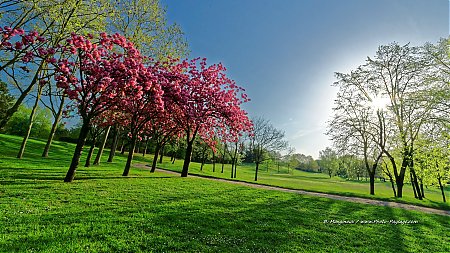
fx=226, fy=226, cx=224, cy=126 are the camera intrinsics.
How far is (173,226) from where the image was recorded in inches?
268

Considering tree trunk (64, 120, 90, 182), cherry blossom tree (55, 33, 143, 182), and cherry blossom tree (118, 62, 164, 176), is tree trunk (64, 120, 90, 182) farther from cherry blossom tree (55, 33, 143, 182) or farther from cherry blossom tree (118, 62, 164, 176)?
cherry blossom tree (118, 62, 164, 176)

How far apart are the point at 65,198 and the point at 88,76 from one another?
6.59 m

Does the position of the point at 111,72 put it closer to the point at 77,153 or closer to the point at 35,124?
the point at 77,153

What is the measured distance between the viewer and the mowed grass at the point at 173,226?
17.6 feet

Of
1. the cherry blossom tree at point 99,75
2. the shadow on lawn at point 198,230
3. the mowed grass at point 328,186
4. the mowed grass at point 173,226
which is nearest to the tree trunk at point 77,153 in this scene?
the cherry blossom tree at point 99,75

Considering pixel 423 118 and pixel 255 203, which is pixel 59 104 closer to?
pixel 255 203

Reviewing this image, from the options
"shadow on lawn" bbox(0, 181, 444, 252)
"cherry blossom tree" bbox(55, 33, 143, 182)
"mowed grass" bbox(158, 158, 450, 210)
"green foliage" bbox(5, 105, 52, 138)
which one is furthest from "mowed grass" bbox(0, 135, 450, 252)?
"green foliage" bbox(5, 105, 52, 138)

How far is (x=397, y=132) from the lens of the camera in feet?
77.7

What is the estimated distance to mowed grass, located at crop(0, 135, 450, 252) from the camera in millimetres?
5359

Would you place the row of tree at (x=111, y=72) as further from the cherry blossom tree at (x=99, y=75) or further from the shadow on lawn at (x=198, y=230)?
the shadow on lawn at (x=198, y=230)

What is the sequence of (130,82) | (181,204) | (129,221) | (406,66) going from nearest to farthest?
(129,221) < (181,204) < (130,82) < (406,66)

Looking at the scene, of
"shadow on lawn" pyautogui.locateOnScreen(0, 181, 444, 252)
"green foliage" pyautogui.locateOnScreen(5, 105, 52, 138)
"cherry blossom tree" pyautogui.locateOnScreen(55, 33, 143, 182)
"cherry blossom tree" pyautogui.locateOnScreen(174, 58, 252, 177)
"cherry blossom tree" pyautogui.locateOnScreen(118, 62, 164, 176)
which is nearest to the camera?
"shadow on lawn" pyautogui.locateOnScreen(0, 181, 444, 252)

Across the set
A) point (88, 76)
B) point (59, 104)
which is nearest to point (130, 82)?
point (88, 76)

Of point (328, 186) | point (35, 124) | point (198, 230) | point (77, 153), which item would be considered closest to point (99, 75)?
point (77, 153)
